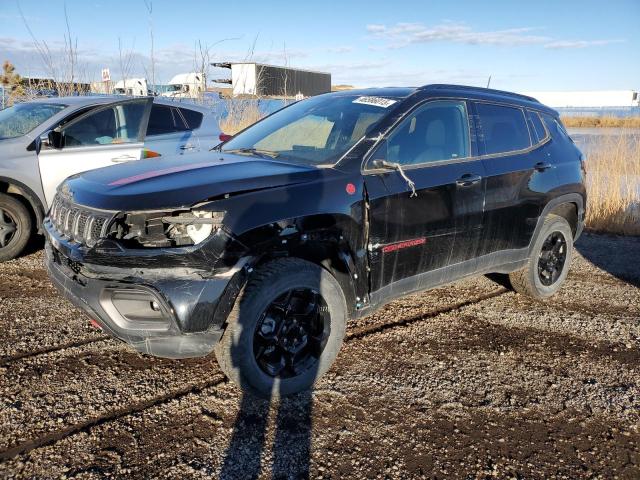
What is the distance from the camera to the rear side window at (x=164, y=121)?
6.58 m

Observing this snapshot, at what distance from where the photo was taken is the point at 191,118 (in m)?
6.98

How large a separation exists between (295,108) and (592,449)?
3.25 metres

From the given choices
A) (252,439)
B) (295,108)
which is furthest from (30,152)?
(252,439)

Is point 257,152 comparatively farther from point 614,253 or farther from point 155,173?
point 614,253

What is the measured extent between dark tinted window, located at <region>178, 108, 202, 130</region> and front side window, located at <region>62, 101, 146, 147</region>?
571 mm

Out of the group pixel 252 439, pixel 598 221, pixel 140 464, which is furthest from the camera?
pixel 598 221

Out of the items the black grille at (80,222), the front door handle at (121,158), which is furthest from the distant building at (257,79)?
the black grille at (80,222)

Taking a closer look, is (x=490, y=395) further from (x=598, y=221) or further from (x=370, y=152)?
(x=598, y=221)

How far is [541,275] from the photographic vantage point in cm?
497

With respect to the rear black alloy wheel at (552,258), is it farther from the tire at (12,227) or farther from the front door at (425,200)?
the tire at (12,227)

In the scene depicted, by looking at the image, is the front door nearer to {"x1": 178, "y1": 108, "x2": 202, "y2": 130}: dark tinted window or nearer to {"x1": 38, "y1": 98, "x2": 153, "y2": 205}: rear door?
{"x1": 38, "y1": 98, "x2": 153, "y2": 205}: rear door

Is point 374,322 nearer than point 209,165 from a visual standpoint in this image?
No

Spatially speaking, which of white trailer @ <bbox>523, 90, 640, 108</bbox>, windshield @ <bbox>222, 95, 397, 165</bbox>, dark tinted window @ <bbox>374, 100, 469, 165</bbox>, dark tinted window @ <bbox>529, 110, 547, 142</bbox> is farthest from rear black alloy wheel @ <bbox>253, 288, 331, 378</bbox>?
white trailer @ <bbox>523, 90, 640, 108</bbox>

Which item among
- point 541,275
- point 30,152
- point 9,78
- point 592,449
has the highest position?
point 9,78
